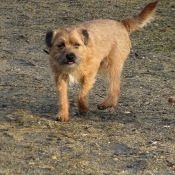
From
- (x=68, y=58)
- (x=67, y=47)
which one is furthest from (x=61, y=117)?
(x=67, y=47)

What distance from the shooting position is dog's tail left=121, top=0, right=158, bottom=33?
27.5ft

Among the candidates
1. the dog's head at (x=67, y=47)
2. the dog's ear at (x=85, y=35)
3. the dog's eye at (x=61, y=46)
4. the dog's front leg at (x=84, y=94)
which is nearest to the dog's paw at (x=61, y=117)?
the dog's front leg at (x=84, y=94)

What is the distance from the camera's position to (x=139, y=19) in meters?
8.47

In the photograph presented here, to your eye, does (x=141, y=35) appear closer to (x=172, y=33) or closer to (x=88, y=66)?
(x=172, y=33)

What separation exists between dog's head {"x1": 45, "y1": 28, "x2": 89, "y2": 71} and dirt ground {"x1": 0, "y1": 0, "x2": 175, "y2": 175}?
2.09 ft

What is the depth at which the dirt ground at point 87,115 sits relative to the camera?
558 centimetres

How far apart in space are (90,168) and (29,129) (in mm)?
1294

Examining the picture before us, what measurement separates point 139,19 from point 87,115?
1.83 meters

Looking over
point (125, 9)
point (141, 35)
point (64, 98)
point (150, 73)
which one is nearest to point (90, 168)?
point (64, 98)

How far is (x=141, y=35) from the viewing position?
11391 millimetres

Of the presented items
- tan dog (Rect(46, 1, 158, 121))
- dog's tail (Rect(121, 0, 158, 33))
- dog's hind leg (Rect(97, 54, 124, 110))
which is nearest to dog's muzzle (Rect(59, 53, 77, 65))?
tan dog (Rect(46, 1, 158, 121))

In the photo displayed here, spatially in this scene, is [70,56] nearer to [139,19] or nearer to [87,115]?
[87,115]

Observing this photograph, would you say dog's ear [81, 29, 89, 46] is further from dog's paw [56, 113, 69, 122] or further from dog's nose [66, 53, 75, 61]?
dog's paw [56, 113, 69, 122]

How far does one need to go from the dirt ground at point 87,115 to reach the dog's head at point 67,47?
2.09 feet
